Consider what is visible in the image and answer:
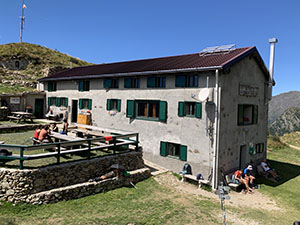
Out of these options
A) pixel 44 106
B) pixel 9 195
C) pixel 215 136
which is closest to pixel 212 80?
pixel 215 136

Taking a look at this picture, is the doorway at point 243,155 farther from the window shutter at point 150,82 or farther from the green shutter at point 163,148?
the window shutter at point 150,82

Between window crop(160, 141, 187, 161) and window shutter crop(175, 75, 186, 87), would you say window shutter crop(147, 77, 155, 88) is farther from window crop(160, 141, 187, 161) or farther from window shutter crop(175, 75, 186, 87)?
window crop(160, 141, 187, 161)

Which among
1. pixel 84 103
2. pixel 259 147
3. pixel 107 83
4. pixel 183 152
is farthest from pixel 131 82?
pixel 259 147

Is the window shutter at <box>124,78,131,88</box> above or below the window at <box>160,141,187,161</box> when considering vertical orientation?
above

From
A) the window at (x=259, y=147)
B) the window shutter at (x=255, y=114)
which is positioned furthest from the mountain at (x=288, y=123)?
the window shutter at (x=255, y=114)

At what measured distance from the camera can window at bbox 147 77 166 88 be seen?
47.6 ft

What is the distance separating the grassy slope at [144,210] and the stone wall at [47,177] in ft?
1.58

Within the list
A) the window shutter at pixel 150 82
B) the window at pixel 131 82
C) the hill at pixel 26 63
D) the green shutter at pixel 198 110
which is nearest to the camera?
the green shutter at pixel 198 110

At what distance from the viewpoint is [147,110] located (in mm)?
15188

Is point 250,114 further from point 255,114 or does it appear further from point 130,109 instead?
point 130,109

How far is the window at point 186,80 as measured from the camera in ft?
42.9

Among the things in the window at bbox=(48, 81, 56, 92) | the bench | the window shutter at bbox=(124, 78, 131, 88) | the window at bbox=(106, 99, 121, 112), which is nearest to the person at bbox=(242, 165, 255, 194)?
the bench

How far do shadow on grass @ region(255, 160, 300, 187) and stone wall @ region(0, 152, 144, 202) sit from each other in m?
9.81

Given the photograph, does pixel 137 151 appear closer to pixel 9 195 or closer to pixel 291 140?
pixel 9 195
